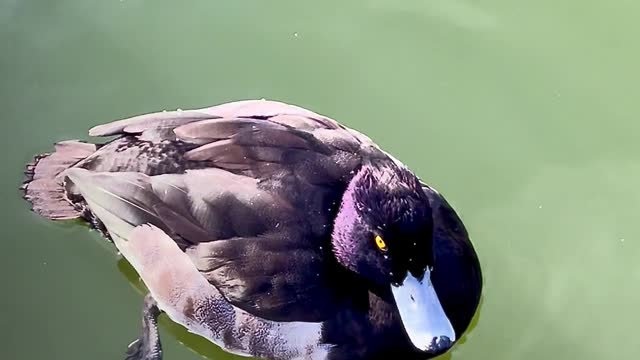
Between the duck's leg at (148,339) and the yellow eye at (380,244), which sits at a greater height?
the yellow eye at (380,244)

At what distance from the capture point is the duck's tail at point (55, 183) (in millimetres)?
2482

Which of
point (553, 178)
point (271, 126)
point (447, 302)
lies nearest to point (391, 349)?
point (447, 302)

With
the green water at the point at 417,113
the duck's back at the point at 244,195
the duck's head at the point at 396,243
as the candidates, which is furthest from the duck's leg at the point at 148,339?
the duck's head at the point at 396,243

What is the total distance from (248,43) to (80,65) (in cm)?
50

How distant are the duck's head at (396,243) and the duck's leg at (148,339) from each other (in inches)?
20.8

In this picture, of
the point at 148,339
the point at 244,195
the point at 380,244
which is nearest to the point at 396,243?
the point at 380,244

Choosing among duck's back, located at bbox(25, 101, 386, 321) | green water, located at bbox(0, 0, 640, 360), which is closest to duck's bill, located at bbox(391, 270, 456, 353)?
duck's back, located at bbox(25, 101, 386, 321)

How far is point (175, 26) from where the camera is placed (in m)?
3.05

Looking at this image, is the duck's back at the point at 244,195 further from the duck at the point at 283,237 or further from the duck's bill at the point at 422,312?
the duck's bill at the point at 422,312

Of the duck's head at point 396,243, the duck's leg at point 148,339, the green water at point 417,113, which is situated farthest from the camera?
the green water at point 417,113

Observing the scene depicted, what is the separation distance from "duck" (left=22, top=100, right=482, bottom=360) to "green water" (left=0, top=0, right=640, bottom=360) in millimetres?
273

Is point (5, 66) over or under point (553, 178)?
over

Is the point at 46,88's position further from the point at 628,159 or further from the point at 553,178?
the point at 628,159

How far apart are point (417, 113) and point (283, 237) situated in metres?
0.94
